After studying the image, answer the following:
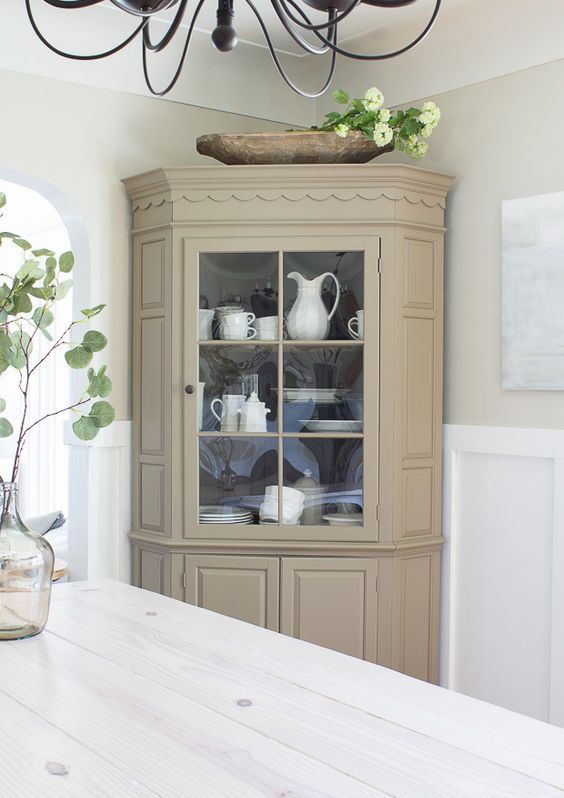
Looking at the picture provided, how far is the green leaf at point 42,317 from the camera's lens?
1.39m

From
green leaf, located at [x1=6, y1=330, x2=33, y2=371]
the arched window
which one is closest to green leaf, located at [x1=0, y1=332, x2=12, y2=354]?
green leaf, located at [x1=6, y1=330, x2=33, y2=371]

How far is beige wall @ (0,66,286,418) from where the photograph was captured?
286 centimetres

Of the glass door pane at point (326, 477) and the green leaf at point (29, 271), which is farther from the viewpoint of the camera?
the glass door pane at point (326, 477)

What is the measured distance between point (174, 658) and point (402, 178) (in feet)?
6.44

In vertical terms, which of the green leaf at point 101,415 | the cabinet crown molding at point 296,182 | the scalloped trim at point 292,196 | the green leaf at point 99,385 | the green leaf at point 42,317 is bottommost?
the green leaf at point 101,415

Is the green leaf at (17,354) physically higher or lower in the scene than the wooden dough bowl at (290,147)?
lower

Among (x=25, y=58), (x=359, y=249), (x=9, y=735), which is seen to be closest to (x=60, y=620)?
(x=9, y=735)

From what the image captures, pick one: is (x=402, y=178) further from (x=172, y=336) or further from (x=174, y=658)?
(x=174, y=658)

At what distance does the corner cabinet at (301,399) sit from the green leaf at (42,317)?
1444mm

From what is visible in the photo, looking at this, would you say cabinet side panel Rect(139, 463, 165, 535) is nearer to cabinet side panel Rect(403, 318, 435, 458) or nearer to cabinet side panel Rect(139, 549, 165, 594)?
cabinet side panel Rect(139, 549, 165, 594)

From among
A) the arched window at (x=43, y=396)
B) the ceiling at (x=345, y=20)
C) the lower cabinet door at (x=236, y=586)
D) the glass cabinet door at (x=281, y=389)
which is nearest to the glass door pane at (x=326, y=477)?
the glass cabinet door at (x=281, y=389)

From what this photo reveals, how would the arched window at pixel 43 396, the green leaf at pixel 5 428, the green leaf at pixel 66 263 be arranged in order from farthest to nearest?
the arched window at pixel 43 396
the green leaf at pixel 66 263
the green leaf at pixel 5 428

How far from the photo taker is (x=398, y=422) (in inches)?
113

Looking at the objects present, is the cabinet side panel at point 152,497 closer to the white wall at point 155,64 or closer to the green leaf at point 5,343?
the white wall at point 155,64
